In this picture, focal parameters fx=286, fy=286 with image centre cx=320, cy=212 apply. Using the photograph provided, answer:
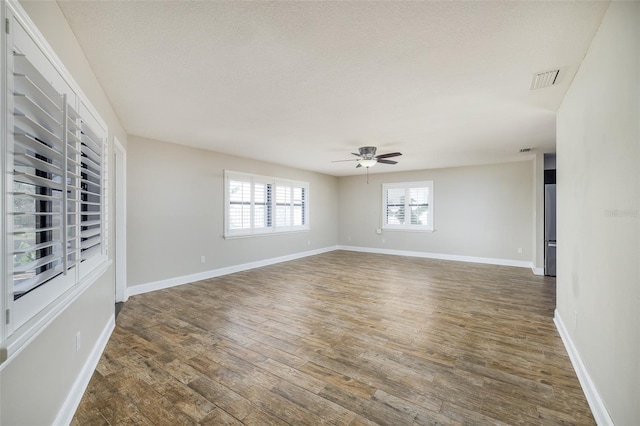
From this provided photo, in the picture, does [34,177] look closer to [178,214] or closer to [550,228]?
[178,214]

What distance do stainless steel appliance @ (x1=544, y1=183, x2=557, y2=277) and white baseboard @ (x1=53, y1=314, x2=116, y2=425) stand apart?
7.33 meters

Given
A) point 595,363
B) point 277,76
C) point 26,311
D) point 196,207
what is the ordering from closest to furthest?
1. point 26,311
2. point 595,363
3. point 277,76
4. point 196,207

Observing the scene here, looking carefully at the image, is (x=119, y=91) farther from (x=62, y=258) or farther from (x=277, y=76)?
(x=62, y=258)

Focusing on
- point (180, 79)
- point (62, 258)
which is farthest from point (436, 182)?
point (62, 258)

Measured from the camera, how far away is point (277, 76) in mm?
2576

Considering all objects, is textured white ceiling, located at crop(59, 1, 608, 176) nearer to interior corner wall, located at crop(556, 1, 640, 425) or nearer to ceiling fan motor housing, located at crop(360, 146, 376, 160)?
interior corner wall, located at crop(556, 1, 640, 425)

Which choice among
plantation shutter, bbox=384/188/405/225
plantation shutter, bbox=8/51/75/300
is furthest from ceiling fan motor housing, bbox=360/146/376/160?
plantation shutter, bbox=8/51/75/300

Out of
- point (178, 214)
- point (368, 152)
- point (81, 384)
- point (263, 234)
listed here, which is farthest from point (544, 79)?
point (263, 234)

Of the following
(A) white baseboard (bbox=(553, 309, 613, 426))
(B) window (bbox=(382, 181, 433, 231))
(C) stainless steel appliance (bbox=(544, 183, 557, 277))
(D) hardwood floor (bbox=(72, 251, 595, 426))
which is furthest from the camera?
(B) window (bbox=(382, 181, 433, 231))

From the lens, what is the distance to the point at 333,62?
2.33 meters

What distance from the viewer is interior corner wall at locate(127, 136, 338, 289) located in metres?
4.55

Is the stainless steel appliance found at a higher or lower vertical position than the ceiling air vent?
lower

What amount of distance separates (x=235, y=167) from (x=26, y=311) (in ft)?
16.5

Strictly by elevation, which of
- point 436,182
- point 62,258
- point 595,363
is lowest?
point 595,363
